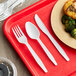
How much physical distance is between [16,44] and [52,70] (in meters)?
0.19

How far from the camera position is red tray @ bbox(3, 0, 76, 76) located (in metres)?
0.77

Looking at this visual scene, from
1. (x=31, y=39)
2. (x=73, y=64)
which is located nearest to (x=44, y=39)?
(x=31, y=39)

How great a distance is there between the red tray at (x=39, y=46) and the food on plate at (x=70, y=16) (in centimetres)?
7

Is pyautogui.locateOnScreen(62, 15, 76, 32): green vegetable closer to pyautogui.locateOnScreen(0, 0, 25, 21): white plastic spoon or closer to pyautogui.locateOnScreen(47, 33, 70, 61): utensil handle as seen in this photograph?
pyautogui.locateOnScreen(47, 33, 70, 61): utensil handle

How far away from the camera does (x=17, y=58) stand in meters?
0.82

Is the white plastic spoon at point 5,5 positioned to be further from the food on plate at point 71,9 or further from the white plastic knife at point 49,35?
the food on plate at point 71,9

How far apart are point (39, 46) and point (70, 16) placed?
0.18 meters

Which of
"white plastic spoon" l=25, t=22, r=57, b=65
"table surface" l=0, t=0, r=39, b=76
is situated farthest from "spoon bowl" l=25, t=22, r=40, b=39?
"table surface" l=0, t=0, r=39, b=76

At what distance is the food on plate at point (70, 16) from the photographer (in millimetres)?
792

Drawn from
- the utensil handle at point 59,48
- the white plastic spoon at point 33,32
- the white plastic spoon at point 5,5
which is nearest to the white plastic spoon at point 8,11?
the white plastic spoon at point 5,5

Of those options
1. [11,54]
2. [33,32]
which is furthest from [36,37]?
[11,54]

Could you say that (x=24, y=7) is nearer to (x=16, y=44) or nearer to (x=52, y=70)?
(x=16, y=44)

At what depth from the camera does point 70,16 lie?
31.6 inches

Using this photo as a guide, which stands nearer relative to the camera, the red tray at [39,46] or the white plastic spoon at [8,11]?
the red tray at [39,46]
